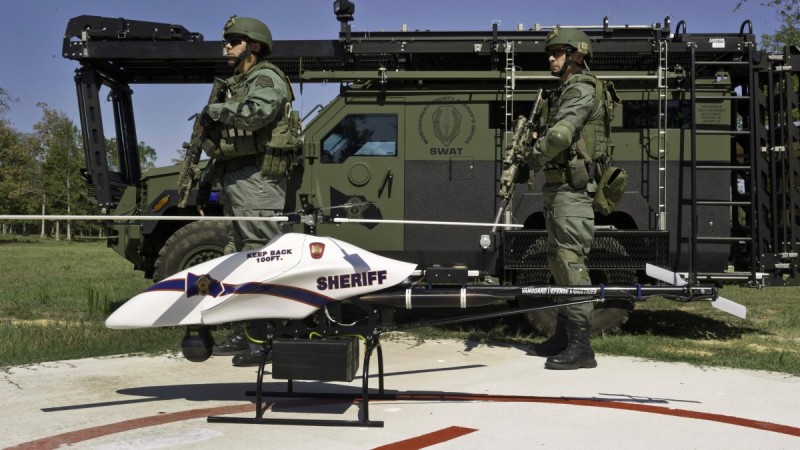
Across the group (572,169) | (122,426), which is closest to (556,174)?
(572,169)

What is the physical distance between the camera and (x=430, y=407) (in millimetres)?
4340

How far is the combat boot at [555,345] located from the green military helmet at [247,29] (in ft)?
9.92

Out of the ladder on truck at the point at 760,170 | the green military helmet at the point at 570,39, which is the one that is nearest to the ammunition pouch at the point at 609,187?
the green military helmet at the point at 570,39

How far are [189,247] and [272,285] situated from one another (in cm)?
405

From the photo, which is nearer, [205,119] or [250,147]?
[205,119]

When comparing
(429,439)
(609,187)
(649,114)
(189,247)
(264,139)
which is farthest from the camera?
(189,247)

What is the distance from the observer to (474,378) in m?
5.25

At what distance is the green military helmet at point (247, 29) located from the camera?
5.36m

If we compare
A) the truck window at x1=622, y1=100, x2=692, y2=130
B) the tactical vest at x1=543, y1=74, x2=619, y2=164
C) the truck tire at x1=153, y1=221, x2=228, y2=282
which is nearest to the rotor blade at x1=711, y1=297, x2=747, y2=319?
the tactical vest at x1=543, y1=74, x2=619, y2=164

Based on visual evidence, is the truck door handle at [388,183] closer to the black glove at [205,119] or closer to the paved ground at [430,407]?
the paved ground at [430,407]

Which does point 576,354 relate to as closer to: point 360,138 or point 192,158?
point 192,158

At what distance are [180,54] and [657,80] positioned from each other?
4.62m

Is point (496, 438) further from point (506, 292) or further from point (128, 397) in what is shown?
point (128, 397)

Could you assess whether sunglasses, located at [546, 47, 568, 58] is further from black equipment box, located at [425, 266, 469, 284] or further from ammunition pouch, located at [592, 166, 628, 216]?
black equipment box, located at [425, 266, 469, 284]
